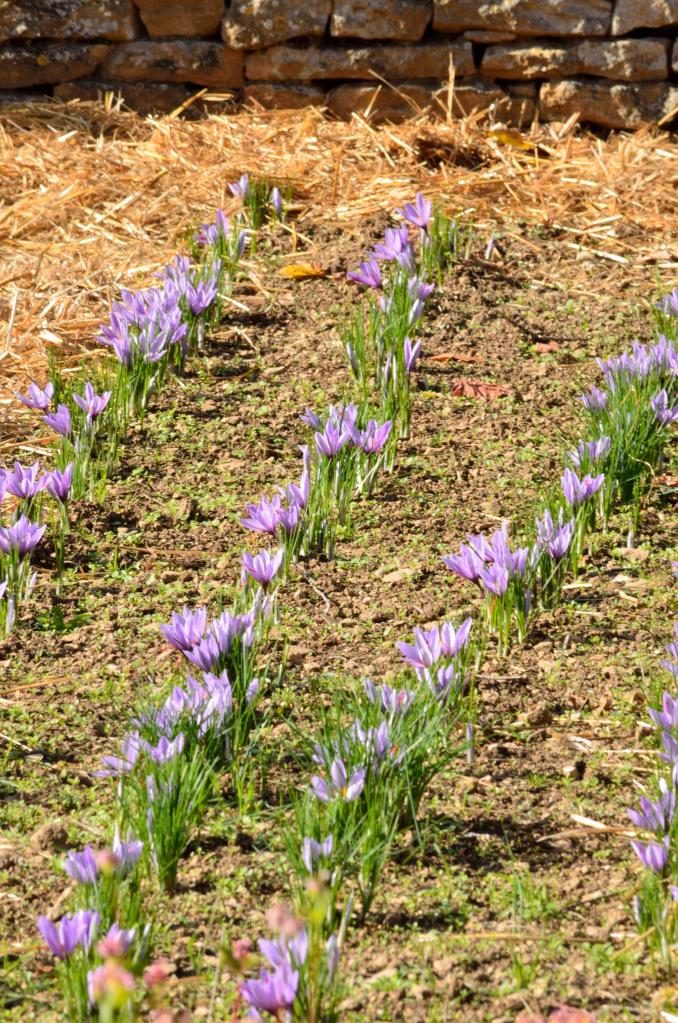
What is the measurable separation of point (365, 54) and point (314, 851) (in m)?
4.70

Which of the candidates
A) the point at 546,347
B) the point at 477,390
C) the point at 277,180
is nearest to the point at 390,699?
the point at 477,390

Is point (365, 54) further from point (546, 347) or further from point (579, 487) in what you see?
point (579, 487)

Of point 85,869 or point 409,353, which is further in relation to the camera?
point 409,353

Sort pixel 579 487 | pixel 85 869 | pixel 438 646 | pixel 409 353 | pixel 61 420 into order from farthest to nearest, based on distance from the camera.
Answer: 1. pixel 409 353
2. pixel 61 420
3. pixel 579 487
4. pixel 438 646
5. pixel 85 869

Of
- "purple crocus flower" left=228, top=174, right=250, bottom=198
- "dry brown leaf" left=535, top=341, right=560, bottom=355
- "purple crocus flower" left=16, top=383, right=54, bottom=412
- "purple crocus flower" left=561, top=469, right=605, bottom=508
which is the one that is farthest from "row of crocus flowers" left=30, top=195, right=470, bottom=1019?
"purple crocus flower" left=228, top=174, right=250, bottom=198

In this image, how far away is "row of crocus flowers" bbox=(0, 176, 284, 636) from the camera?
2945 millimetres

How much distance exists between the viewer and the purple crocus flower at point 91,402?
341 cm

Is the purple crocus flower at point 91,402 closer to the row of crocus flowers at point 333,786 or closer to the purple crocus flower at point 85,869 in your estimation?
the row of crocus flowers at point 333,786

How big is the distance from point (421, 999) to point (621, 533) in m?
1.66

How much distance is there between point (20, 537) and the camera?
2.87 metres

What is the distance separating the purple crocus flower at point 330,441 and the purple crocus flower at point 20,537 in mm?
705

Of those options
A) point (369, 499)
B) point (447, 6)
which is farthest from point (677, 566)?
point (447, 6)

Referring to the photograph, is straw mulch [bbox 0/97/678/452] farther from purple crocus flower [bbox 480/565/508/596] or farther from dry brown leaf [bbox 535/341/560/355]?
purple crocus flower [bbox 480/565/508/596]

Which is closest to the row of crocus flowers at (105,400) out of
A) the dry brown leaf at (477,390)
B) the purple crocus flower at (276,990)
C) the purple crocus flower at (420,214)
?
the purple crocus flower at (420,214)
